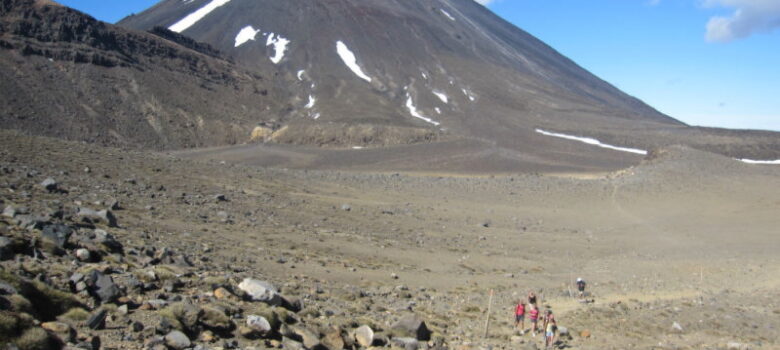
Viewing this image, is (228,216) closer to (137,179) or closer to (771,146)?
(137,179)

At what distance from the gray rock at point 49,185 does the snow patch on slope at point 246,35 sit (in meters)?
98.2

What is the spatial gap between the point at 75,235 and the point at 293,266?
186 inches

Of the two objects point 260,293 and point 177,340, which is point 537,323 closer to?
point 260,293

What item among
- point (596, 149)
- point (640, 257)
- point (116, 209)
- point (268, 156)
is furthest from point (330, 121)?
point (116, 209)

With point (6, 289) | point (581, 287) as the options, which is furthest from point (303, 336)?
point (581, 287)

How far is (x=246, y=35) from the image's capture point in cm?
11156

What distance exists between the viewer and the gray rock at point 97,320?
5.99 m

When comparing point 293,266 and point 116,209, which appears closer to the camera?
point 293,266

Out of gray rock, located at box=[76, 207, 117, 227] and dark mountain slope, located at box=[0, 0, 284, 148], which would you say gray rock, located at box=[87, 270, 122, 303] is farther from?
dark mountain slope, located at box=[0, 0, 284, 148]

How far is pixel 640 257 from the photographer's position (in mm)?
21750

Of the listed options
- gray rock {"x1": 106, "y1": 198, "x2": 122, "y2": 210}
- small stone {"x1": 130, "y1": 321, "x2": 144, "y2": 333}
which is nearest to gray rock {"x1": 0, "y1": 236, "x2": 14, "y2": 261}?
small stone {"x1": 130, "y1": 321, "x2": 144, "y2": 333}

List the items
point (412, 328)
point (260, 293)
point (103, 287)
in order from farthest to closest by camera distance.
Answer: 1. point (412, 328)
2. point (260, 293)
3. point (103, 287)

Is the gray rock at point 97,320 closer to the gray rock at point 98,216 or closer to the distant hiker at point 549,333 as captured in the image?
the gray rock at point 98,216

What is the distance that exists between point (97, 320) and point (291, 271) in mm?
6490
